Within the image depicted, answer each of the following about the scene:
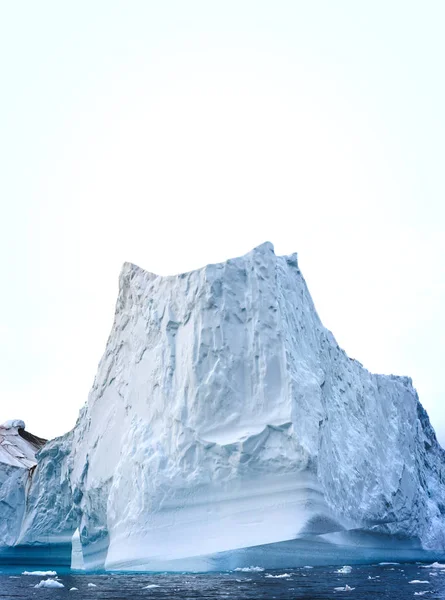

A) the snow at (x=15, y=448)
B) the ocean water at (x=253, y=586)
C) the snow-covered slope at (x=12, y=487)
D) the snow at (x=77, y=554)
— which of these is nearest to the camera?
the ocean water at (x=253, y=586)

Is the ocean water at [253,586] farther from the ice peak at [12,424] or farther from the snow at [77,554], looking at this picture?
the ice peak at [12,424]

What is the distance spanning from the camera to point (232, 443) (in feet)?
39.0

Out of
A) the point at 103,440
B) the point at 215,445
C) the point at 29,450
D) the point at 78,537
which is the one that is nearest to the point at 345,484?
the point at 215,445

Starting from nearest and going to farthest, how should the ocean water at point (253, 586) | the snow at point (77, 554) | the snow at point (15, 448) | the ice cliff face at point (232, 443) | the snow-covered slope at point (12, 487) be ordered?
the ocean water at point (253, 586) < the ice cliff face at point (232, 443) < the snow at point (77, 554) < the snow-covered slope at point (12, 487) < the snow at point (15, 448)

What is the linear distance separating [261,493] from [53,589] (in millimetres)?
3410

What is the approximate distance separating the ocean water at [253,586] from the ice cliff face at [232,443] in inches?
24.3

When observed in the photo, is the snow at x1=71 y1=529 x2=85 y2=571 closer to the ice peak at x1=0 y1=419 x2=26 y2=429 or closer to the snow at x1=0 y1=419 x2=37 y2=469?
the snow at x1=0 y1=419 x2=37 y2=469

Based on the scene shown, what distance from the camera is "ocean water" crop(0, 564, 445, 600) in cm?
811

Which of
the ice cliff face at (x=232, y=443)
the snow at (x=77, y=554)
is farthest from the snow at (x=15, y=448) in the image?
the snow at (x=77, y=554)

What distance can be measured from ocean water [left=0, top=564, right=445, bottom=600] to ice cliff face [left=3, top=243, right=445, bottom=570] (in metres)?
0.62

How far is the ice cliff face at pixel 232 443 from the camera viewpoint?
11.6 meters

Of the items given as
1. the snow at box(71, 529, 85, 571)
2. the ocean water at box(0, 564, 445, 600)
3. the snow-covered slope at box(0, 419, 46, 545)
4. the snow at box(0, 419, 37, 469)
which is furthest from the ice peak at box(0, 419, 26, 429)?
the ocean water at box(0, 564, 445, 600)

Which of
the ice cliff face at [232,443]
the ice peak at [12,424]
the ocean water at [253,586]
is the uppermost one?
the ice peak at [12,424]

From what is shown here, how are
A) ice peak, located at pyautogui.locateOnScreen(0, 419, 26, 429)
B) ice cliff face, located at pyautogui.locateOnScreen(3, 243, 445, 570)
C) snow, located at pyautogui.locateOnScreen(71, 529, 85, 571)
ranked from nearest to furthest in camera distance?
ice cliff face, located at pyautogui.locateOnScreen(3, 243, 445, 570)
snow, located at pyautogui.locateOnScreen(71, 529, 85, 571)
ice peak, located at pyautogui.locateOnScreen(0, 419, 26, 429)
